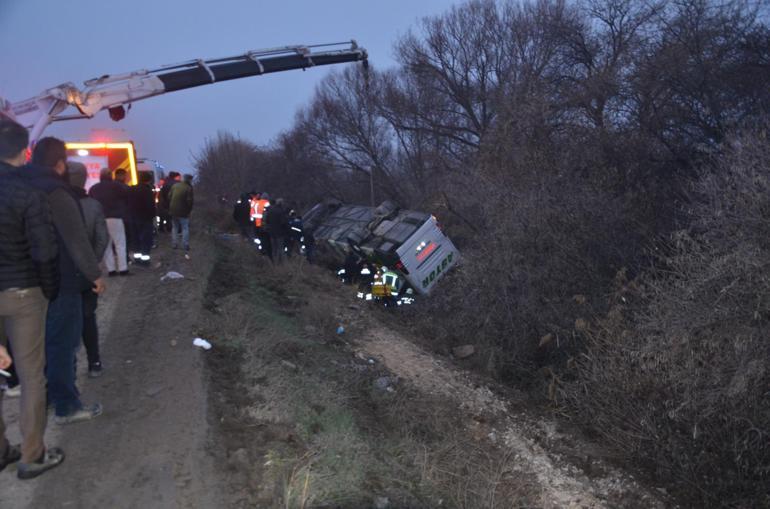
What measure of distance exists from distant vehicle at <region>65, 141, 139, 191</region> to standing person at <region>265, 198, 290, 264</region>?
2.90 meters

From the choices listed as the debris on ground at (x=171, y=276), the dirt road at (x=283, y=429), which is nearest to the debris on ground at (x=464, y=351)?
the dirt road at (x=283, y=429)

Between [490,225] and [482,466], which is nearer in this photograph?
[482,466]

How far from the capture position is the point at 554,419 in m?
6.71

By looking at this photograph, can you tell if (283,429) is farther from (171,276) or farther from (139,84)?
(139,84)

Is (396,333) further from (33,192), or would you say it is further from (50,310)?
(33,192)

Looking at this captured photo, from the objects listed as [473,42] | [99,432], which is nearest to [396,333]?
[99,432]

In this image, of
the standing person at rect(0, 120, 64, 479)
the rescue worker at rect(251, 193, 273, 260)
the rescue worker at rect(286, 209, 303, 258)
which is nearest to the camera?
the standing person at rect(0, 120, 64, 479)

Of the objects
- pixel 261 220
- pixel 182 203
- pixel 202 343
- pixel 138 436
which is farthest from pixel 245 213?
pixel 138 436

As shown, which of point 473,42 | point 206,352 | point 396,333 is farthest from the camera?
point 473,42

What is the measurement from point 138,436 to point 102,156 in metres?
11.0

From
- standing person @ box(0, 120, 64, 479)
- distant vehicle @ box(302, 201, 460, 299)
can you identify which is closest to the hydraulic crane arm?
distant vehicle @ box(302, 201, 460, 299)

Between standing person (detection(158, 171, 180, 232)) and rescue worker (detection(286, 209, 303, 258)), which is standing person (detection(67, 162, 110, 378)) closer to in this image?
standing person (detection(158, 171, 180, 232))

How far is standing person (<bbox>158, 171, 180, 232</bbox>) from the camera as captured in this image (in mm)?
13219

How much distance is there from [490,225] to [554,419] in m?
4.18
